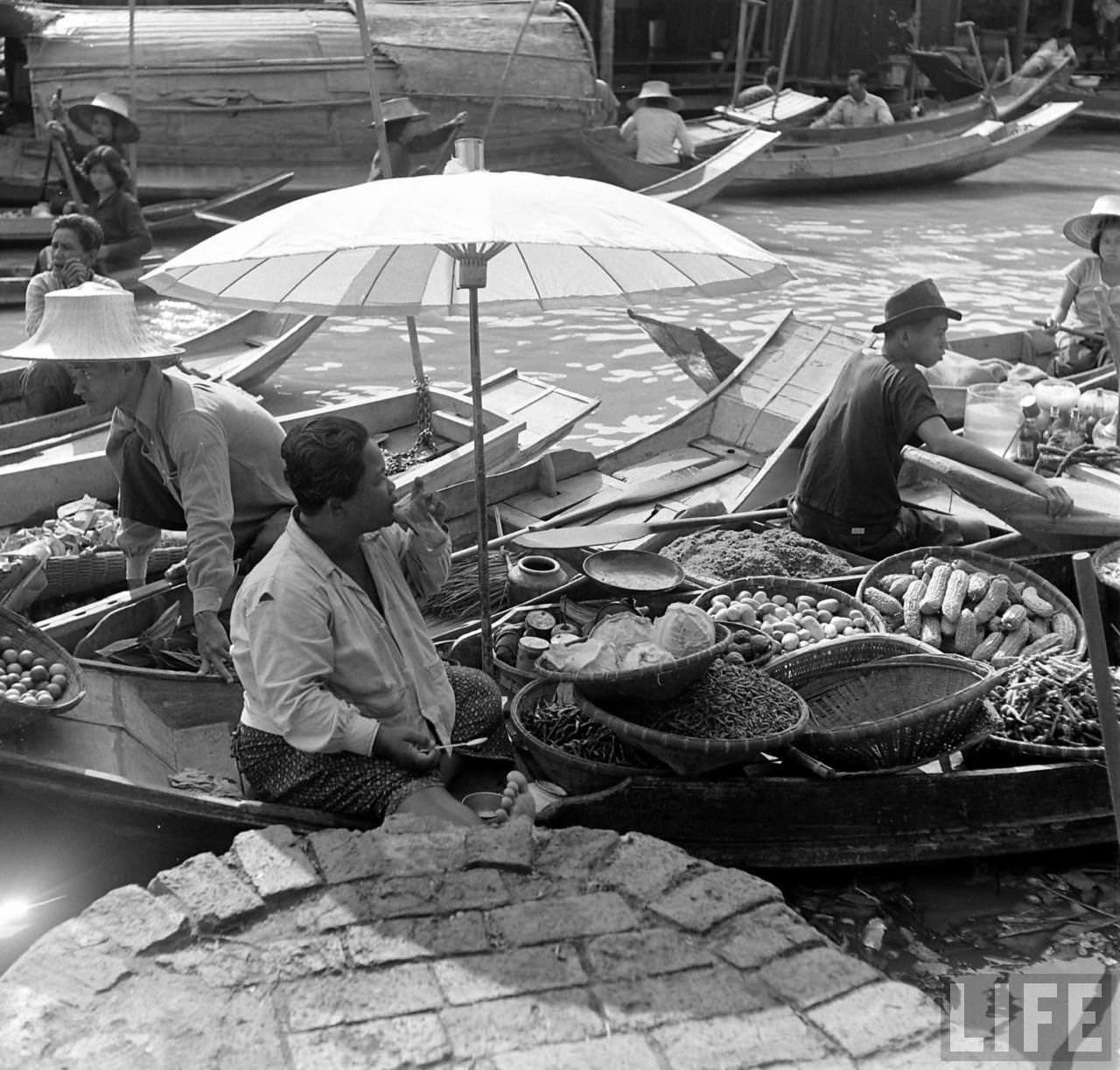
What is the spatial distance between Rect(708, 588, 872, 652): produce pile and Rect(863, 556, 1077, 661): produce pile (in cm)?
16

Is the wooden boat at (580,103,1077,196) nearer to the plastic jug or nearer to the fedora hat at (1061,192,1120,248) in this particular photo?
the fedora hat at (1061,192,1120,248)

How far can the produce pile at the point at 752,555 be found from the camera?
5.03m

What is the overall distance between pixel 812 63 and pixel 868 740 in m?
21.4

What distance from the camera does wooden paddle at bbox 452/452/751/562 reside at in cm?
577

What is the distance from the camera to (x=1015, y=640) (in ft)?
14.7

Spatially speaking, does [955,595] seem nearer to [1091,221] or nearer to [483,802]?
[483,802]

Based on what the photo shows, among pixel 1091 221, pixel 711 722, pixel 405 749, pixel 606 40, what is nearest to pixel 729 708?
pixel 711 722

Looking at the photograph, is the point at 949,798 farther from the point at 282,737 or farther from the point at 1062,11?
the point at 1062,11

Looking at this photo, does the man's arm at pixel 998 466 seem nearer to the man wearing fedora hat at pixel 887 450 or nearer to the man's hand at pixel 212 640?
the man wearing fedora hat at pixel 887 450

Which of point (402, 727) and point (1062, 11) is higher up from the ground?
point (1062, 11)

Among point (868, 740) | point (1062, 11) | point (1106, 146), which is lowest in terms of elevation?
point (868, 740)

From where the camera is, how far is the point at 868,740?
3.68m

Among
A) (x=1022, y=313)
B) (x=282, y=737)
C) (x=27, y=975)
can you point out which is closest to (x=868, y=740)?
(x=282, y=737)

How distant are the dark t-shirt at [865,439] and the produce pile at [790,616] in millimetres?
663
